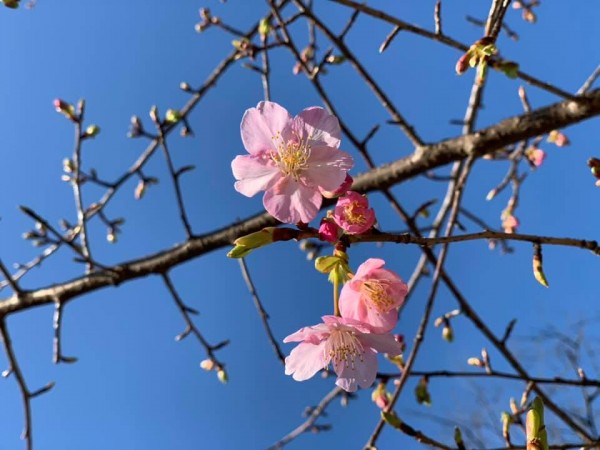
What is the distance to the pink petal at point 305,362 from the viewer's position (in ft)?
4.64

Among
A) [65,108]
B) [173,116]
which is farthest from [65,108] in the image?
[173,116]

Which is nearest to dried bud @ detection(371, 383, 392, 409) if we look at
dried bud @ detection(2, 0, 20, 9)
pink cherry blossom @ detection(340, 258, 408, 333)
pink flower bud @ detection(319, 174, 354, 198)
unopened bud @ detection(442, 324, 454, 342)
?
unopened bud @ detection(442, 324, 454, 342)

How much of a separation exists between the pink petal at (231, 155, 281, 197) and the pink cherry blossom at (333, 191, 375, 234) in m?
0.24

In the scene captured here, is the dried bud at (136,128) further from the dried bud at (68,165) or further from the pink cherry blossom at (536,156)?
the pink cherry blossom at (536,156)

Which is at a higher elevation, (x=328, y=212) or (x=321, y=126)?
(x=321, y=126)

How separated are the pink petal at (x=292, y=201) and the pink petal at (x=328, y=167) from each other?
0.10 ft

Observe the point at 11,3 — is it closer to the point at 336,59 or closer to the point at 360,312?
the point at 336,59

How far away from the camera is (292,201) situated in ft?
3.95

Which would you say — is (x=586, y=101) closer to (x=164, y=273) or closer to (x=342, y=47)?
(x=342, y=47)

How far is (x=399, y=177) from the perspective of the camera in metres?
2.33

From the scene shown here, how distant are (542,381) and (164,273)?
1.64 meters

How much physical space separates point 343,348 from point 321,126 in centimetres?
58

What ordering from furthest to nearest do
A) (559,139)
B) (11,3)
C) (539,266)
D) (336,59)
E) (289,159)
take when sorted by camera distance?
(559,139)
(336,59)
(11,3)
(289,159)
(539,266)

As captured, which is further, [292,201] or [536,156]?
[536,156]
